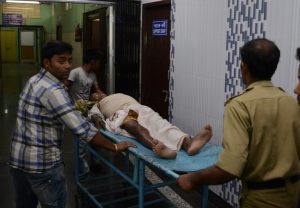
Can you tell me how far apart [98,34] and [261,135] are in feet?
16.8

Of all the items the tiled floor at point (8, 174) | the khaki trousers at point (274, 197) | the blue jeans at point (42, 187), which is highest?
the khaki trousers at point (274, 197)

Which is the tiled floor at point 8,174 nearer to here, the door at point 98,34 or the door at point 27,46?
the door at point 98,34

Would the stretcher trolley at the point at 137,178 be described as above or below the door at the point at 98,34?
below

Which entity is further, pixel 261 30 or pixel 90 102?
pixel 90 102

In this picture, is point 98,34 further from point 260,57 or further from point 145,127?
point 260,57

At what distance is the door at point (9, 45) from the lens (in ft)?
65.3

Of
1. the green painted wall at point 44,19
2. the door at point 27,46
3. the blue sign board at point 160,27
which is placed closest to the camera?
the blue sign board at point 160,27

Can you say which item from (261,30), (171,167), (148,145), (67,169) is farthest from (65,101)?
(67,169)

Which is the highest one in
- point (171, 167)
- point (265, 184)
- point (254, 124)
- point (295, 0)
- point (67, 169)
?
point (295, 0)

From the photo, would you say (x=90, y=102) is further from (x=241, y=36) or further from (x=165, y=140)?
(x=241, y=36)

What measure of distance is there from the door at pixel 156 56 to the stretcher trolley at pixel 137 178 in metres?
0.95

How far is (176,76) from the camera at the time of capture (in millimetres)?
4277

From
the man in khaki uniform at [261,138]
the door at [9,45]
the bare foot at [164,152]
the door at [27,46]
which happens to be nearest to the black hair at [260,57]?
the man in khaki uniform at [261,138]

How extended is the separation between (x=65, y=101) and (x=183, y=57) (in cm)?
222
